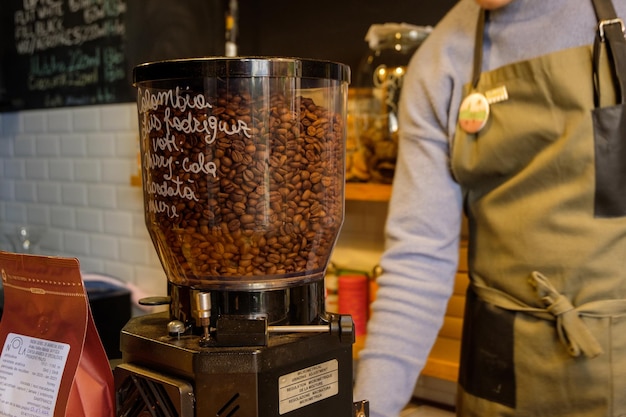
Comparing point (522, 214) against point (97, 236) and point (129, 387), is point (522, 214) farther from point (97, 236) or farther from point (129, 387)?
point (97, 236)

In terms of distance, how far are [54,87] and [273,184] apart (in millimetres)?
2558

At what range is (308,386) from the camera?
27.3 inches

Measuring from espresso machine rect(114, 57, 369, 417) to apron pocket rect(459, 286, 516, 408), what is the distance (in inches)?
24.4

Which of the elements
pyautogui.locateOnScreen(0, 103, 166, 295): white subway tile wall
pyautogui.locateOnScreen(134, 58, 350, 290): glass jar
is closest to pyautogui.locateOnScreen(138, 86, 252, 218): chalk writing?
pyautogui.locateOnScreen(134, 58, 350, 290): glass jar

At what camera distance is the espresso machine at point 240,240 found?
65 cm

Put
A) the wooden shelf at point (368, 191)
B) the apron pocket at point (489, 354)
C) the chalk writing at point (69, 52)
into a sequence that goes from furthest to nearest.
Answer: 1. the chalk writing at point (69, 52)
2. the wooden shelf at point (368, 191)
3. the apron pocket at point (489, 354)

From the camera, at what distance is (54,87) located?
2977 millimetres

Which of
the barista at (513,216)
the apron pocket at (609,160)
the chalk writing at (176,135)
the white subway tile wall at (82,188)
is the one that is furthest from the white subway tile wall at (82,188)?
the chalk writing at (176,135)

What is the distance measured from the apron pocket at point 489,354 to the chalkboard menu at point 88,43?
1.44 meters

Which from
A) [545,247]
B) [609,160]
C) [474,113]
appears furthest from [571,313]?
[474,113]

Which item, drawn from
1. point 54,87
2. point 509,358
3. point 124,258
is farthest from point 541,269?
point 54,87

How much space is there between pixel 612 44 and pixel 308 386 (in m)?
0.79

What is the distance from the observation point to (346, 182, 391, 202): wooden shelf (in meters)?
1.77

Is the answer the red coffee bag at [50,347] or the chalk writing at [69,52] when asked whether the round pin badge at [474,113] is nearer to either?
the red coffee bag at [50,347]
